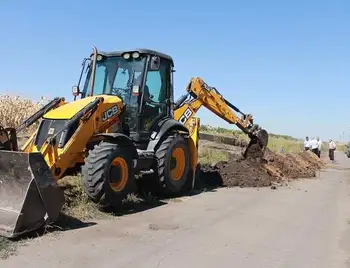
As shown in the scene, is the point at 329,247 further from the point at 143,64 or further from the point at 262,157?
the point at 262,157

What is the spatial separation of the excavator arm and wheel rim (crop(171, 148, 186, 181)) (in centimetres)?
158

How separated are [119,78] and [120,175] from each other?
8.11ft

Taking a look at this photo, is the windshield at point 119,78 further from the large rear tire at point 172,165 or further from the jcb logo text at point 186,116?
the jcb logo text at point 186,116

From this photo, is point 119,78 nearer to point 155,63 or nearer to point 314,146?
point 155,63

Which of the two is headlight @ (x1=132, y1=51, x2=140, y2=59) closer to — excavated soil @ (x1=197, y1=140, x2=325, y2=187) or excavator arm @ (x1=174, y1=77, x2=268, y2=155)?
excavator arm @ (x1=174, y1=77, x2=268, y2=155)

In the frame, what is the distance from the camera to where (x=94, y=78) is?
9789 mm

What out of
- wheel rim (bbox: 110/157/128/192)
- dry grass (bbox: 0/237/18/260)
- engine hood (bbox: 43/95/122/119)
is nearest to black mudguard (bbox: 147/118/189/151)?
engine hood (bbox: 43/95/122/119)

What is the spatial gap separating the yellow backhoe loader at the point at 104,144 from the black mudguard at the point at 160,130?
0.02 metres

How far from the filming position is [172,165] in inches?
400

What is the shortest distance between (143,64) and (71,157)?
2692 millimetres

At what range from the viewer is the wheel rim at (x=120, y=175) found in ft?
25.8

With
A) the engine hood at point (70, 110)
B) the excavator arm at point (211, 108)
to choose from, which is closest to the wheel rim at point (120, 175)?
the engine hood at point (70, 110)

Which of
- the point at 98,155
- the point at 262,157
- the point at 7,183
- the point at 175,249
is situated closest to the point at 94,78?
the point at 98,155

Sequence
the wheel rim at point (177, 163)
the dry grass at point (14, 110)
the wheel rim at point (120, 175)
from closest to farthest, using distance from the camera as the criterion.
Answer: the wheel rim at point (120, 175) < the wheel rim at point (177, 163) < the dry grass at point (14, 110)
